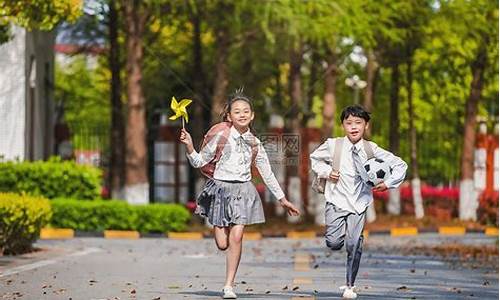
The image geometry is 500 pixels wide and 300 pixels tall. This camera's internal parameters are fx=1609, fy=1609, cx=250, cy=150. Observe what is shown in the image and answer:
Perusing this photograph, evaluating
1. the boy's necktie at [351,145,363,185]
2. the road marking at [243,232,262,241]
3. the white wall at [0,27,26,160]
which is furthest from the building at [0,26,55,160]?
the boy's necktie at [351,145,363,185]

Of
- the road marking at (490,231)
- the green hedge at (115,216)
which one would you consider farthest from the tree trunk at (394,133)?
the green hedge at (115,216)

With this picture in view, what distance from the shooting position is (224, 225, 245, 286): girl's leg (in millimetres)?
13180

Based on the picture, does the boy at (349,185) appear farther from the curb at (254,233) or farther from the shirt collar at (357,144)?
the curb at (254,233)

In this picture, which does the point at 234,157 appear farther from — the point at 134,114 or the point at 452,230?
the point at 452,230

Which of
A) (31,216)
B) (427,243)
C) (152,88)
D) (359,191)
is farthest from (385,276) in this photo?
(152,88)

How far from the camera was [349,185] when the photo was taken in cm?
1341

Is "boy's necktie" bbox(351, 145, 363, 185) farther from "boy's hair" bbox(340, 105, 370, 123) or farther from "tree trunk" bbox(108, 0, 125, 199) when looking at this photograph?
"tree trunk" bbox(108, 0, 125, 199)

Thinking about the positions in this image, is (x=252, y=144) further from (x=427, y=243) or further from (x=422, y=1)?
(x=422, y=1)

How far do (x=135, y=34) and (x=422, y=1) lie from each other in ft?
23.0

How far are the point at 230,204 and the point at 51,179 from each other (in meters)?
18.7

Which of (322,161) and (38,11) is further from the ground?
(38,11)

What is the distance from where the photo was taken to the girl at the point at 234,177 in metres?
13.4

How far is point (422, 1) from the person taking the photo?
3706 cm

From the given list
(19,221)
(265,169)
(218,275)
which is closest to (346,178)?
(265,169)
